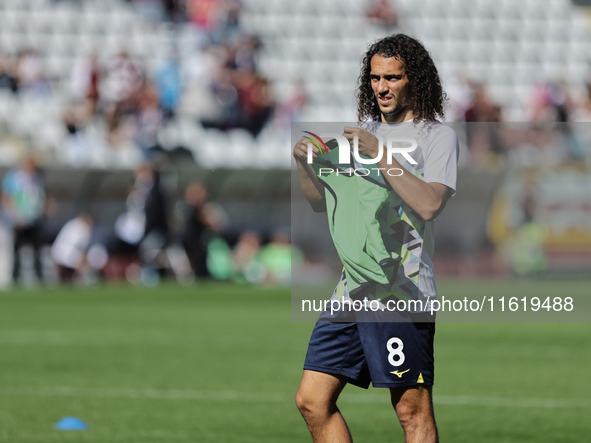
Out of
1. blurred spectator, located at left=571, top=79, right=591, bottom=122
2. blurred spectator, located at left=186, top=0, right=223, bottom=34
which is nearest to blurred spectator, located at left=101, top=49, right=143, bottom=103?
blurred spectator, located at left=186, top=0, right=223, bottom=34

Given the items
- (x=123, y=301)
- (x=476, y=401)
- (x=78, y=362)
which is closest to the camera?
(x=476, y=401)

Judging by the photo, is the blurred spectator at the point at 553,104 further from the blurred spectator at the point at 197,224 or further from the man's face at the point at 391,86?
the man's face at the point at 391,86

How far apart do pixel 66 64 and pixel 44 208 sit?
18.4ft

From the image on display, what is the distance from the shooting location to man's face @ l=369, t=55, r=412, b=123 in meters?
3.85

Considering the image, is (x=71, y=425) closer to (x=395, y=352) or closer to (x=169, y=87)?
(x=395, y=352)

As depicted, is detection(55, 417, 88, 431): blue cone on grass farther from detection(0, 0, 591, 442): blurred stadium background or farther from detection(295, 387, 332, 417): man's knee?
detection(295, 387, 332, 417): man's knee

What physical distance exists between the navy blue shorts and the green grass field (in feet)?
7.14

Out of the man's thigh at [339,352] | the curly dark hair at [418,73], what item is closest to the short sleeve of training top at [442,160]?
the curly dark hair at [418,73]

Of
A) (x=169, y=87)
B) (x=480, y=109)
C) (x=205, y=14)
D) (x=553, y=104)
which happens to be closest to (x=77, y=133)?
(x=169, y=87)

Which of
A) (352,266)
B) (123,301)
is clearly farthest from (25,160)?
(352,266)

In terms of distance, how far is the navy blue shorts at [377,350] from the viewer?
12.6 ft

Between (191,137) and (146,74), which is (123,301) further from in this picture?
(146,74)

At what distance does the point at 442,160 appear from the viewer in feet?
12.2

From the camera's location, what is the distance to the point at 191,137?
2131cm
